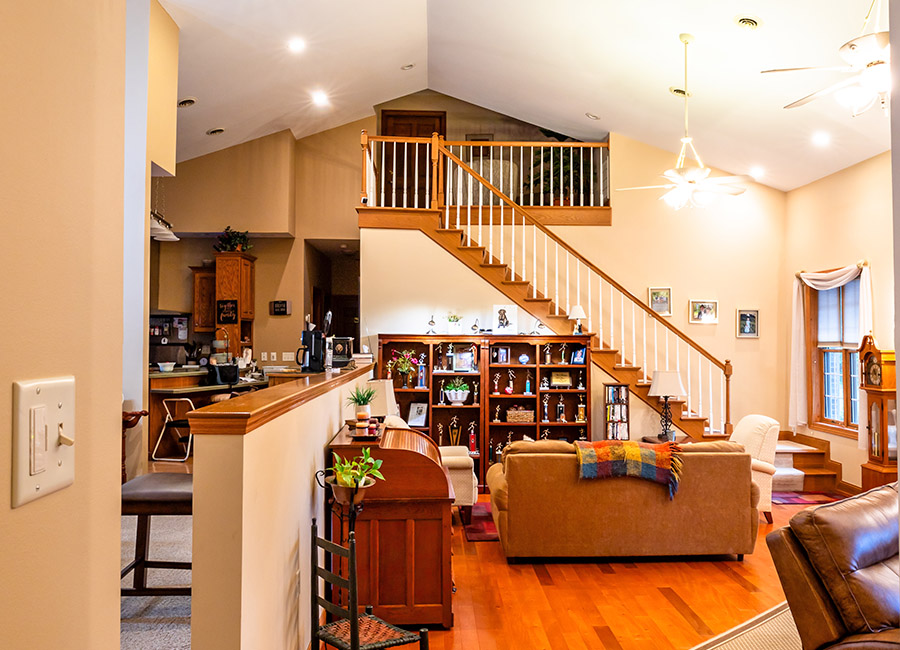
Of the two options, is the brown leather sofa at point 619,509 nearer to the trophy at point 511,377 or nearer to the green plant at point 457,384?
the green plant at point 457,384

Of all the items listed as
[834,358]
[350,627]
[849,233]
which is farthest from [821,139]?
[350,627]

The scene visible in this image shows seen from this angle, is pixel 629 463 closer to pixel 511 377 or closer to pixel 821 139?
pixel 511 377

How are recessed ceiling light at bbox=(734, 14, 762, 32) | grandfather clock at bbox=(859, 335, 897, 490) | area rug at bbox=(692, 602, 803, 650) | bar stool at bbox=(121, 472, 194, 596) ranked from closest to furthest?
bar stool at bbox=(121, 472, 194, 596)
area rug at bbox=(692, 602, 803, 650)
recessed ceiling light at bbox=(734, 14, 762, 32)
grandfather clock at bbox=(859, 335, 897, 490)

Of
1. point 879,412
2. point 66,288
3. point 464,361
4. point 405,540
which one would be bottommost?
point 405,540

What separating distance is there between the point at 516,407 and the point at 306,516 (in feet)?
15.5

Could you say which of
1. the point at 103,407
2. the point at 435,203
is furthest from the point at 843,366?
the point at 103,407

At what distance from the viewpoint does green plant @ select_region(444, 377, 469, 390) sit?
7.30 metres

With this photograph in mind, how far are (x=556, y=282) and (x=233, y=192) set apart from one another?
15.2 ft

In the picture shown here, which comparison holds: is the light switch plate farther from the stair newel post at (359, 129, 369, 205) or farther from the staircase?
the stair newel post at (359, 129, 369, 205)

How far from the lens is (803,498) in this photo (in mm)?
6750

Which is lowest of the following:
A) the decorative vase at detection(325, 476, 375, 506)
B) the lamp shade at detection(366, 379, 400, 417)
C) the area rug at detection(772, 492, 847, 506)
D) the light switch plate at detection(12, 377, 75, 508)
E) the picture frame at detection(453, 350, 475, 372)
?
the area rug at detection(772, 492, 847, 506)

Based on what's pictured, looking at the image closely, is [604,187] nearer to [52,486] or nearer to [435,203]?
[435,203]

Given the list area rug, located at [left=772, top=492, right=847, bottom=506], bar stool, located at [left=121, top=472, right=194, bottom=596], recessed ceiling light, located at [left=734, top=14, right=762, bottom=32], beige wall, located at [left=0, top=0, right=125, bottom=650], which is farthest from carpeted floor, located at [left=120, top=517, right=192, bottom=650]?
recessed ceiling light, located at [left=734, top=14, right=762, bottom=32]

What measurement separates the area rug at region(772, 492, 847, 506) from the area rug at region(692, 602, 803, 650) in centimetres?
321
